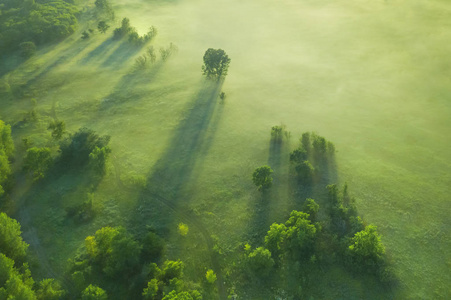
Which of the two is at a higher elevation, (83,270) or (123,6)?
(123,6)

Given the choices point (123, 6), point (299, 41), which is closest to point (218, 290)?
point (299, 41)

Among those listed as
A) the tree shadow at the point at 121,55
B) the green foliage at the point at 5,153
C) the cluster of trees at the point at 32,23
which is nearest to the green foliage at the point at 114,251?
the green foliage at the point at 5,153

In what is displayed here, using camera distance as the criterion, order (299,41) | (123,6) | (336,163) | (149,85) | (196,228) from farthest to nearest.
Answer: (123,6) → (299,41) → (149,85) → (336,163) → (196,228)

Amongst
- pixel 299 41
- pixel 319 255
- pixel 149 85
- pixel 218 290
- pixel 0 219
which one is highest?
pixel 299 41

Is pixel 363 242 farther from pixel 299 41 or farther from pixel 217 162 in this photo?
pixel 299 41

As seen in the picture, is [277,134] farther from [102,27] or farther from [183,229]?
[102,27]

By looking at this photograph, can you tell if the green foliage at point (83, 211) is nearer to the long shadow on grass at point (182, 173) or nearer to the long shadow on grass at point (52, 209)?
the long shadow on grass at point (52, 209)
